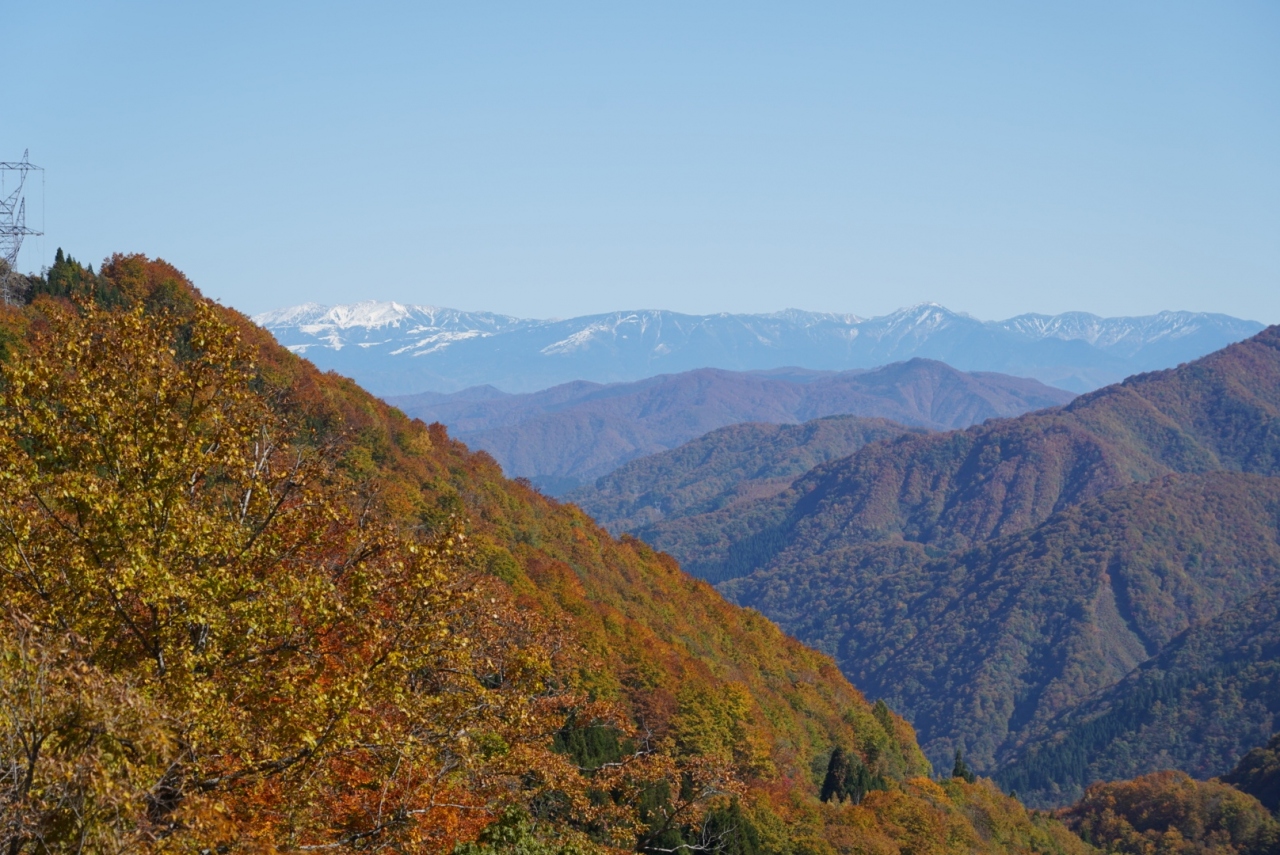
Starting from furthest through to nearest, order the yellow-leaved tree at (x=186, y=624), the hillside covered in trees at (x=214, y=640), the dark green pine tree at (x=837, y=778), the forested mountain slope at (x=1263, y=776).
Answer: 1. the forested mountain slope at (x=1263, y=776)
2. the dark green pine tree at (x=837, y=778)
3. the hillside covered in trees at (x=214, y=640)
4. the yellow-leaved tree at (x=186, y=624)

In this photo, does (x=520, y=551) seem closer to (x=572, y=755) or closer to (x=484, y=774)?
(x=572, y=755)

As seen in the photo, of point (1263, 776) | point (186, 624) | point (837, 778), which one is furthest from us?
point (1263, 776)

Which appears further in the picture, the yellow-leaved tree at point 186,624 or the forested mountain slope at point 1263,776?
the forested mountain slope at point 1263,776

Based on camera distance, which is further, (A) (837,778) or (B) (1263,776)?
(B) (1263,776)

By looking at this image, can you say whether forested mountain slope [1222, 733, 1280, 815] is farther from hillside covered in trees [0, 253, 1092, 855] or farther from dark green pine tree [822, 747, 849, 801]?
hillside covered in trees [0, 253, 1092, 855]

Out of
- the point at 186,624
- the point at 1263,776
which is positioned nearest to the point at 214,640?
the point at 186,624

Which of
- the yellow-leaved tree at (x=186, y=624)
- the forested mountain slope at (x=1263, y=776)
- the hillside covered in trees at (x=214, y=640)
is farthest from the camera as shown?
the forested mountain slope at (x=1263, y=776)

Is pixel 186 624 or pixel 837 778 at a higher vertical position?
pixel 186 624

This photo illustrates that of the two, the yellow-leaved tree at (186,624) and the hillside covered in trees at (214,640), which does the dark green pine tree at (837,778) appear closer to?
the hillside covered in trees at (214,640)

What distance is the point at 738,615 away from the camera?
128m

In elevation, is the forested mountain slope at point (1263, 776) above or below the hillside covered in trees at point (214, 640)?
below

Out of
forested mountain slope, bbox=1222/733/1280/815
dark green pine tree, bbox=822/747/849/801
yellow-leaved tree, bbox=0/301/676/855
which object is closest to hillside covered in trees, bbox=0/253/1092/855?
Result: yellow-leaved tree, bbox=0/301/676/855

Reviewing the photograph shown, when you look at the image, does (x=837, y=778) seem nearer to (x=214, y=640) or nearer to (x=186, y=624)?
(x=214, y=640)

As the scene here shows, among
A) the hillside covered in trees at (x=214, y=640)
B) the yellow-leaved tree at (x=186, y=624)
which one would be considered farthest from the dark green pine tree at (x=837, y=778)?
the yellow-leaved tree at (x=186, y=624)
